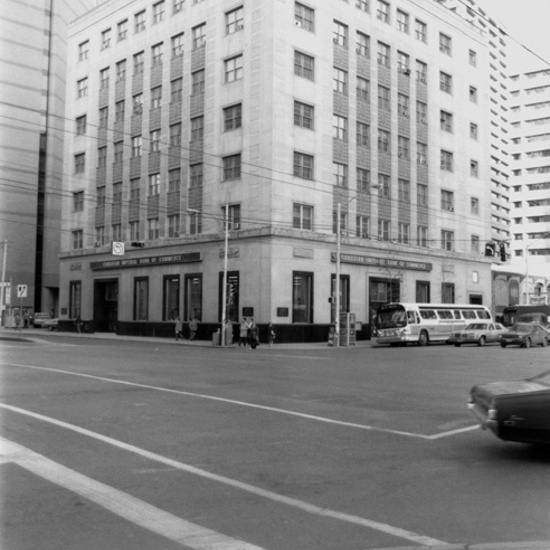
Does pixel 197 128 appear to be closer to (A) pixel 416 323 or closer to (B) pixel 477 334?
(A) pixel 416 323

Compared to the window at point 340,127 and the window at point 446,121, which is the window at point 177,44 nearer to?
the window at point 340,127

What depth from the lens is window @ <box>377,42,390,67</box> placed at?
4856 cm

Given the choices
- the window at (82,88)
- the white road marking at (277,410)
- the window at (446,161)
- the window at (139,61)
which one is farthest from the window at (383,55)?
the white road marking at (277,410)

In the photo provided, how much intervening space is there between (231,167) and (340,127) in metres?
8.50

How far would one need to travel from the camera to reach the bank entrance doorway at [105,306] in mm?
52531

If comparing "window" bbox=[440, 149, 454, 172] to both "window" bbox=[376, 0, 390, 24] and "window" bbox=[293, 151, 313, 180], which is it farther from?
"window" bbox=[293, 151, 313, 180]

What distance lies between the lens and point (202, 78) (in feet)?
150

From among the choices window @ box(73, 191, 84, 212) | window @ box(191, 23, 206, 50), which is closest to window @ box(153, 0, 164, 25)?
window @ box(191, 23, 206, 50)

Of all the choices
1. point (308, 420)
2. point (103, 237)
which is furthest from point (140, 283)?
point (308, 420)

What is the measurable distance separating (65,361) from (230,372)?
6261 millimetres

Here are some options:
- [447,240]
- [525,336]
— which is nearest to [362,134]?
[447,240]

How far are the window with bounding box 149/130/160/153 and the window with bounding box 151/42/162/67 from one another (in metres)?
5.42

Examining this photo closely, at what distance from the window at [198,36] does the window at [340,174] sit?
13.0 metres

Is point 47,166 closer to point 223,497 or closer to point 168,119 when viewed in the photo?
point 168,119
